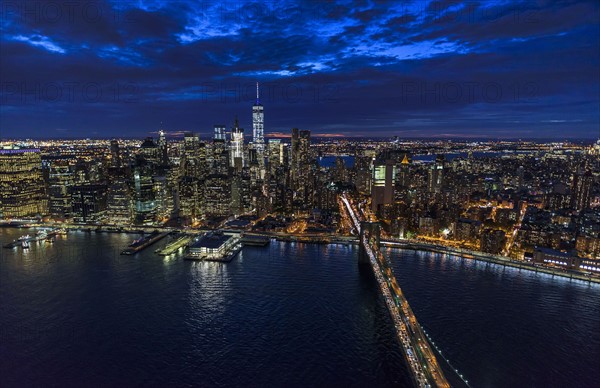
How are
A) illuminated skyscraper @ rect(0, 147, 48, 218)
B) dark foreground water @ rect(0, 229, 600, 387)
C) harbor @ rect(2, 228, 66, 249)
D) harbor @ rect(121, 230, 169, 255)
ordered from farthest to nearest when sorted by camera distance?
illuminated skyscraper @ rect(0, 147, 48, 218), harbor @ rect(2, 228, 66, 249), harbor @ rect(121, 230, 169, 255), dark foreground water @ rect(0, 229, 600, 387)

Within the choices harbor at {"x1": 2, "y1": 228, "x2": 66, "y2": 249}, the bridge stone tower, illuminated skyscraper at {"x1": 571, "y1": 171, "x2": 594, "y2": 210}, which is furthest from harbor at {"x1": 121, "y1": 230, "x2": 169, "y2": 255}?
illuminated skyscraper at {"x1": 571, "y1": 171, "x2": 594, "y2": 210}

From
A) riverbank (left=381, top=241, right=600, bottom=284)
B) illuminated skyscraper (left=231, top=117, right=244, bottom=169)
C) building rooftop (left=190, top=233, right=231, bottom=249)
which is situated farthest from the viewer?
illuminated skyscraper (left=231, top=117, right=244, bottom=169)

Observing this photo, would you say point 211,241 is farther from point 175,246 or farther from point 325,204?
point 325,204

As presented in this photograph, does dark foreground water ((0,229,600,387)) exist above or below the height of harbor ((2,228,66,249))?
below

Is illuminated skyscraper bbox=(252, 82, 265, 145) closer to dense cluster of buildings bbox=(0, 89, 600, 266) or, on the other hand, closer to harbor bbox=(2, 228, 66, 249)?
dense cluster of buildings bbox=(0, 89, 600, 266)

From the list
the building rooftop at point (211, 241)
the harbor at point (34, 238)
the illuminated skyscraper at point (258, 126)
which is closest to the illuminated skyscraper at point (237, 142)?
the illuminated skyscraper at point (258, 126)

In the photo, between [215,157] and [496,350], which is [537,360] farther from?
[215,157]

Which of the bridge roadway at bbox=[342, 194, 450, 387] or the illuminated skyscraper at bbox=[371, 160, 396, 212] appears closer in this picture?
the bridge roadway at bbox=[342, 194, 450, 387]

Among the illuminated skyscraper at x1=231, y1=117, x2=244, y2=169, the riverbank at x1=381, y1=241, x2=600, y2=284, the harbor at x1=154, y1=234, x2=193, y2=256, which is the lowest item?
the riverbank at x1=381, y1=241, x2=600, y2=284
